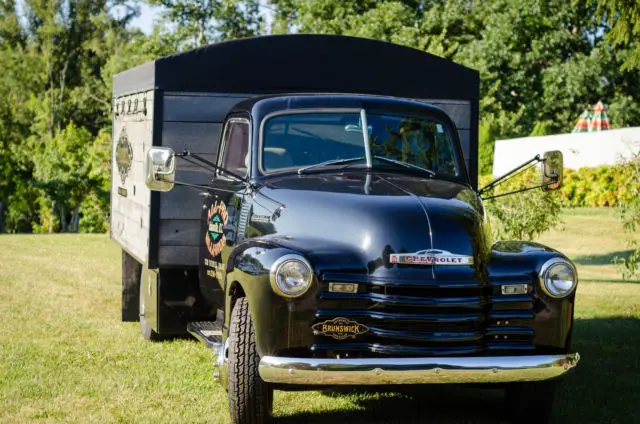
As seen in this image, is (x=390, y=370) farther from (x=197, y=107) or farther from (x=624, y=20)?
(x=624, y=20)

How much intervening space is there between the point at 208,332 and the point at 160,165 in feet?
5.76

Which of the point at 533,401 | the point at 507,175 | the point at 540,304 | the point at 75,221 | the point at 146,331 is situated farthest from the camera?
the point at 75,221

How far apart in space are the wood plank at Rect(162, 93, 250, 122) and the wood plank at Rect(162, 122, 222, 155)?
5 centimetres

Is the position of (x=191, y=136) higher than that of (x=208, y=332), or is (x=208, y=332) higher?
(x=191, y=136)

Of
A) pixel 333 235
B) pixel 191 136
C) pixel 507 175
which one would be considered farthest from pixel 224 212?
pixel 507 175

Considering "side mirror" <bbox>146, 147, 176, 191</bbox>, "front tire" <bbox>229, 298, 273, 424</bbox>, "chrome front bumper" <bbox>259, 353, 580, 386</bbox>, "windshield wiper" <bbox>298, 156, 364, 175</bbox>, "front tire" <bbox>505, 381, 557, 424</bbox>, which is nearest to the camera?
"chrome front bumper" <bbox>259, 353, 580, 386</bbox>

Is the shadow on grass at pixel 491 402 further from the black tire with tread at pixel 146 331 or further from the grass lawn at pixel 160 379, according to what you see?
the black tire with tread at pixel 146 331

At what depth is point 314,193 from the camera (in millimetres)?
6305

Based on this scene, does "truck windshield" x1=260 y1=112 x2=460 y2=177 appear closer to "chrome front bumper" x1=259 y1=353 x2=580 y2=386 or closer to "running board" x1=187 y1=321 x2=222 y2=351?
"running board" x1=187 y1=321 x2=222 y2=351

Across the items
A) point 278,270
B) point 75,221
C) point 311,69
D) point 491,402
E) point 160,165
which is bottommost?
point 75,221

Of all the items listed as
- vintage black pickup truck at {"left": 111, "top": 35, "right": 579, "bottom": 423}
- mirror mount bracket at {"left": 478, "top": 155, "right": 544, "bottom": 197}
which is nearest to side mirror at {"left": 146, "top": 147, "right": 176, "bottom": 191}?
vintage black pickup truck at {"left": 111, "top": 35, "right": 579, "bottom": 423}

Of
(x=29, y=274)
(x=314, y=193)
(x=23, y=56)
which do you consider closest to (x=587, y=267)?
(x=29, y=274)

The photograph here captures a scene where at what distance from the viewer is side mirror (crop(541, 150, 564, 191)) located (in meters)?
6.96

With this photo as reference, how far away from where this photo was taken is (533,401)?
20.6 ft
